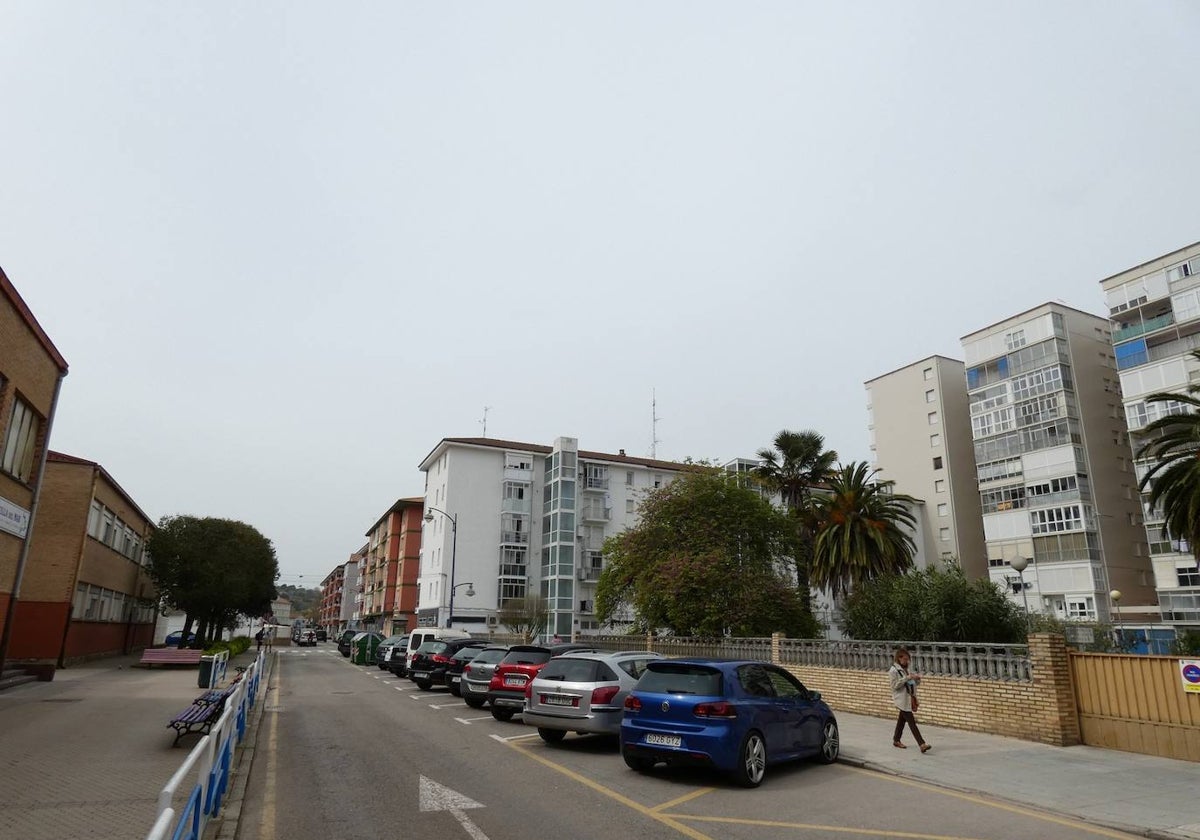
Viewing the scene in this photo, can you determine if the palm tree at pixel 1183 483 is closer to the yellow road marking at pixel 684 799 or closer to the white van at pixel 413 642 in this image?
the yellow road marking at pixel 684 799

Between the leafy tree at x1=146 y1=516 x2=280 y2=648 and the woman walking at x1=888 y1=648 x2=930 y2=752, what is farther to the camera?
the leafy tree at x1=146 y1=516 x2=280 y2=648

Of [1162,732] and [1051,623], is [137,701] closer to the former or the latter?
[1162,732]

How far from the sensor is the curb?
7.30m

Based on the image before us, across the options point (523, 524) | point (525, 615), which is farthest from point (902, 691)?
point (523, 524)

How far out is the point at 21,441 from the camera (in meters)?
18.3

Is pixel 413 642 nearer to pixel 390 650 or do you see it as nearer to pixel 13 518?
pixel 390 650

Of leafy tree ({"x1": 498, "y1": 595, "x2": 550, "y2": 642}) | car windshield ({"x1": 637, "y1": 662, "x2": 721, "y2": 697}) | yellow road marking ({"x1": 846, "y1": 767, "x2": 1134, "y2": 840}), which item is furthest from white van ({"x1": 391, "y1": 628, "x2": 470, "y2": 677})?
leafy tree ({"x1": 498, "y1": 595, "x2": 550, "y2": 642})

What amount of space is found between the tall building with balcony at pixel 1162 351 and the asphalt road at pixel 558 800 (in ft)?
135

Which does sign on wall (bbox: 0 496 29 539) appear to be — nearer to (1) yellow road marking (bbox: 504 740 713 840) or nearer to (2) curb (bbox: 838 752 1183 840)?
(1) yellow road marking (bbox: 504 740 713 840)

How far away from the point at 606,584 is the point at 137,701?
55.3 ft

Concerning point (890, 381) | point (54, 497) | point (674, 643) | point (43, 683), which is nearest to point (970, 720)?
point (674, 643)

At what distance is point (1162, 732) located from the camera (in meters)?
Answer: 11.3

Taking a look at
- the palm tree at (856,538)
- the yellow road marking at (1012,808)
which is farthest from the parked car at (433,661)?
the palm tree at (856,538)

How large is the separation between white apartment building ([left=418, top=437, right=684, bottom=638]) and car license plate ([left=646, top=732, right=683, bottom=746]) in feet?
161
